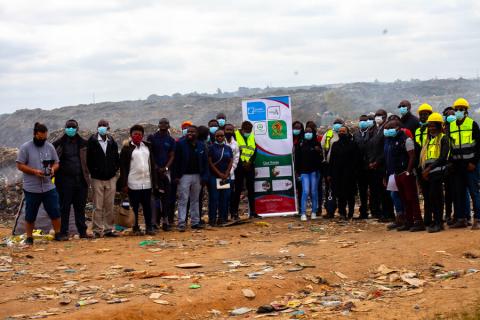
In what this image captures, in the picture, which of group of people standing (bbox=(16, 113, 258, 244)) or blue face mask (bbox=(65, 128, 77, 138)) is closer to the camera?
group of people standing (bbox=(16, 113, 258, 244))

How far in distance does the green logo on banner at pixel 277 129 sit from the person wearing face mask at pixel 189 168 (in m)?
2.08

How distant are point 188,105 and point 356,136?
33787 millimetres

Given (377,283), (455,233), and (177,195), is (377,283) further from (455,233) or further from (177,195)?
(177,195)

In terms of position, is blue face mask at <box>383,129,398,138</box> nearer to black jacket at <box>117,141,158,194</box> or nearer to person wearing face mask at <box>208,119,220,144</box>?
person wearing face mask at <box>208,119,220,144</box>

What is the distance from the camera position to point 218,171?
14188 mm

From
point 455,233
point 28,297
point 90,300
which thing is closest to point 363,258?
point 455,233

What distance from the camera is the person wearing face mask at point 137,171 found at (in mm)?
12953

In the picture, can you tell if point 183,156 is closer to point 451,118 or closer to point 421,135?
point 421,135

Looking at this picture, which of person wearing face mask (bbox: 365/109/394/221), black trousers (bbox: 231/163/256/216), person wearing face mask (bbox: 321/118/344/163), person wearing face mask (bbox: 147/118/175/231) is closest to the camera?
person wearing face mask (bbox: 365/109/394/221)

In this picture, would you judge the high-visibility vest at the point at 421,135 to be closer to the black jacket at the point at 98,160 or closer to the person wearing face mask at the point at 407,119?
the person wearing face mask at the point at 407,119

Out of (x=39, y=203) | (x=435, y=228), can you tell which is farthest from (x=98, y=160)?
(x=435, y=228)

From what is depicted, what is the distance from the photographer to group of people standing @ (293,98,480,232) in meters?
11.5

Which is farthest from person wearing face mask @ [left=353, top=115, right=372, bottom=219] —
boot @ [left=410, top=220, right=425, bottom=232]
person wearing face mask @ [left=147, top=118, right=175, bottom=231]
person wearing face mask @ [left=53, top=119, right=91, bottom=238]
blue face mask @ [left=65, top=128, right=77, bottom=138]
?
blue face mask @ [left=65, top=128, right=77, bottom=138]

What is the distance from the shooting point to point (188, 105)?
47.7m
